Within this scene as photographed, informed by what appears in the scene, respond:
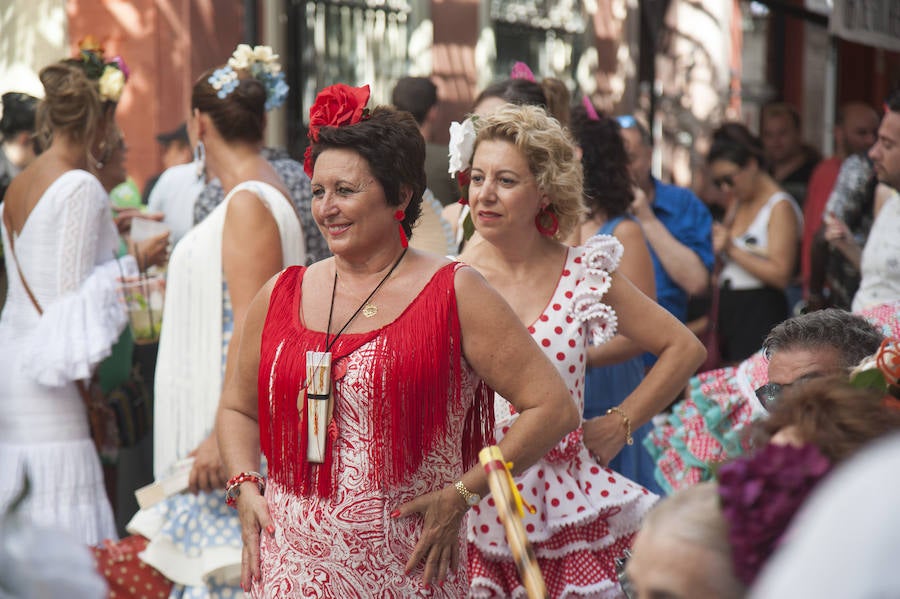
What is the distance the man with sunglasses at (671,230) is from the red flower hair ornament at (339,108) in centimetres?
282

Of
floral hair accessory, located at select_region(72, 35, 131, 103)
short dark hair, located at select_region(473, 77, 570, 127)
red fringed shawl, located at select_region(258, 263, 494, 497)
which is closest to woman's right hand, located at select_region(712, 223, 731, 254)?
short dark hair, located at select_region(473, 77, 570, 127)

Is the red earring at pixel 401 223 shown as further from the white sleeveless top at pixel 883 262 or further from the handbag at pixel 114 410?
the white sleeveless top at pixel 883 262

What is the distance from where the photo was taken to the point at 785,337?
288 cm

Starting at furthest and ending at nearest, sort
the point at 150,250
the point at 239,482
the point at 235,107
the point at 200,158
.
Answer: the point at 150,250
the point at 200,158
the point at 235,107
the point at 239,482

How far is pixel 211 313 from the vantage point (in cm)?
414

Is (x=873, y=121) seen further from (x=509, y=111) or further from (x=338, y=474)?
(x=338, y=474)

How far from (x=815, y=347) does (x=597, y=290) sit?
0.89 m

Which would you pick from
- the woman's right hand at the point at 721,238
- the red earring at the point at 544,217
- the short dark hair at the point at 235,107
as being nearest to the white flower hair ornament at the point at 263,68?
the short dark hair at the point at 235,107

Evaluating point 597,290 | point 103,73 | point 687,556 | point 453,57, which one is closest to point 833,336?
point 597,290

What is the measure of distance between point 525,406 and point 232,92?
193cm

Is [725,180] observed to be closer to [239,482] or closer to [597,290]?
[597,290]

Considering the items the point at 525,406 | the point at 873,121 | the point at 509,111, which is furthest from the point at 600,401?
the point at 873,121

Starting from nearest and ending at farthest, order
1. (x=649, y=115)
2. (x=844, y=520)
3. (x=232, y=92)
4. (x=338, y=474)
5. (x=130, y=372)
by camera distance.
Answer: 1. (x=844, y=520)
2. (x=338, y=474)
3. (x=232, y=92)
4. (x=130, y=372)
5. (x=649, y=115)

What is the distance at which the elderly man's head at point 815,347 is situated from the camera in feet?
9.18
